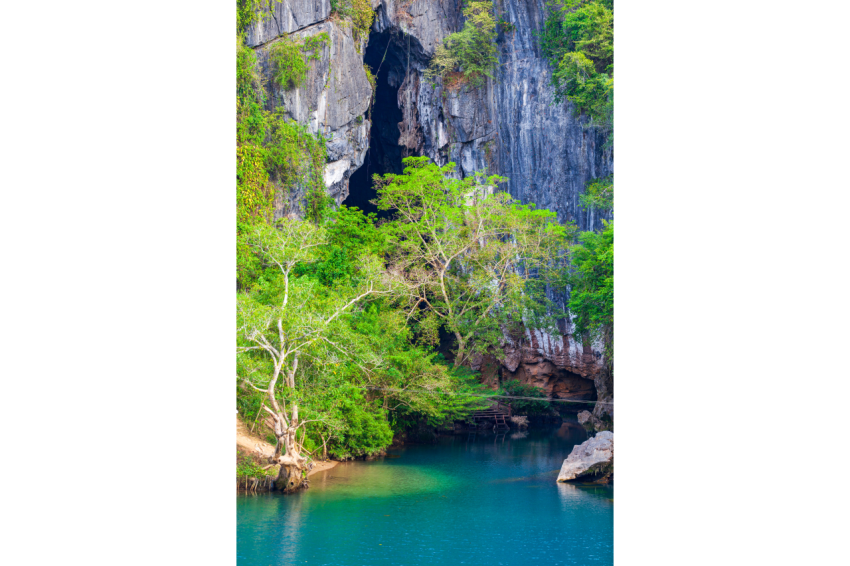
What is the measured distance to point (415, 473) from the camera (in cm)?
910

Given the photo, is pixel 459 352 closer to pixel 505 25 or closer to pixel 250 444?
pixel 250 444

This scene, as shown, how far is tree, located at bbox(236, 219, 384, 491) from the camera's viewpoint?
8055 mm

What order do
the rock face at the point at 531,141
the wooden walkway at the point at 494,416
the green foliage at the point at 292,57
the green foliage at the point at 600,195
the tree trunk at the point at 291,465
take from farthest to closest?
the green foliage at the point at 292,57, the rock face at the point at 531,141, the wooden walkway at the point at 494,416, the green foliage at the point at 600,195, the tree trunk at the point at 291,465

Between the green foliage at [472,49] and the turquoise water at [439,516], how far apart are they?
619cm

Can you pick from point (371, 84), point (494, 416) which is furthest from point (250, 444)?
point (371, 84)

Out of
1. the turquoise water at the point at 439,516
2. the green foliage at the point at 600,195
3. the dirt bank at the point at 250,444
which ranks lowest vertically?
the turquoise water at the point at 439,516

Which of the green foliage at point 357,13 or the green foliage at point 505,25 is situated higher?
the green foliage at point 357,13

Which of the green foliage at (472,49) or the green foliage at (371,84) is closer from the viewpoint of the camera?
the green foliage at (472,49)

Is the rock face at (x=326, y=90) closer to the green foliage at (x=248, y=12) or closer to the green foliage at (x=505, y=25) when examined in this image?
the green foliage at (x=248, y=12)

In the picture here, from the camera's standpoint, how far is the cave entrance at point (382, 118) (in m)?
12.6

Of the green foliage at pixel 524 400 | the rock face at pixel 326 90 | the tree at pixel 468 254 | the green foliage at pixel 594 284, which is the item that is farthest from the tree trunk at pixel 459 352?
the rock face at pixel 326 90
